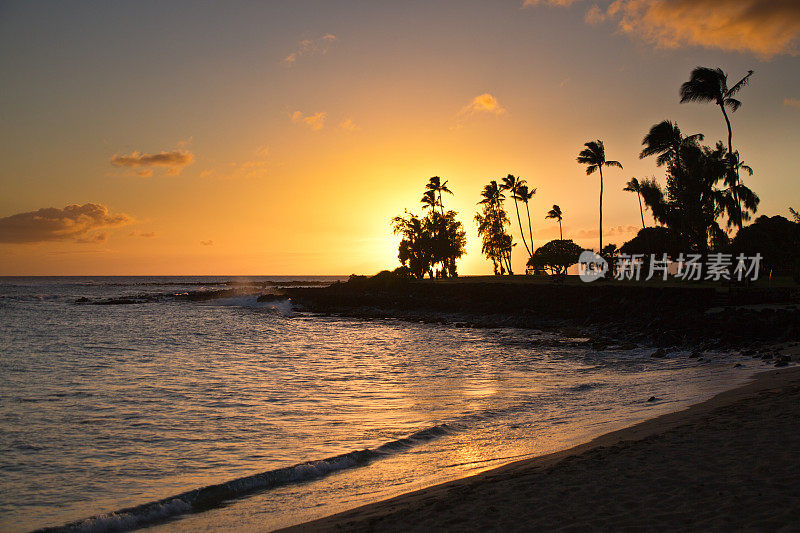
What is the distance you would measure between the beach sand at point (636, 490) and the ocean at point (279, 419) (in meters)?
0.92

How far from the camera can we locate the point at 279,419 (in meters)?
11.8

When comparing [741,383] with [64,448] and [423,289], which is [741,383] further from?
[423,289]

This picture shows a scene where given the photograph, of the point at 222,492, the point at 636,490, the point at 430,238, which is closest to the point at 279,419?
the point at 222,492

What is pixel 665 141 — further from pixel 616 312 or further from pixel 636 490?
pixel 636 490

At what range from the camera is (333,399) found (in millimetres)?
13969

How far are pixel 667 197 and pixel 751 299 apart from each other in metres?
24.7

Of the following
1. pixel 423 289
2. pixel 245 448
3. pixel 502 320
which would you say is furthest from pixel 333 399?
pixel 423 289

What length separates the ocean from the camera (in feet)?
24.1

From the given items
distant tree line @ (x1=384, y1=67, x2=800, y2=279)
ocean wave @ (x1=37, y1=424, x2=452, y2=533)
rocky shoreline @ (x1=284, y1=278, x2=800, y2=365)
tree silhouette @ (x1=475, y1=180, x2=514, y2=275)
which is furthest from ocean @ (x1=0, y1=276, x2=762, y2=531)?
tree silhouette @ (x1=475, y1=180, x2=514, y2=275)

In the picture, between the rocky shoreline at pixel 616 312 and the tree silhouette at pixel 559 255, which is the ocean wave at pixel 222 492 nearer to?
the rocky shoreline at pixel 616 312

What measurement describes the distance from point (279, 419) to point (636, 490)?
7.89 meters

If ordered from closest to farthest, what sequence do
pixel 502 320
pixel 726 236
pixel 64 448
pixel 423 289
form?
pixel 64 448 → pixel 502 320 → pixel 726 236 → pixel 423 289

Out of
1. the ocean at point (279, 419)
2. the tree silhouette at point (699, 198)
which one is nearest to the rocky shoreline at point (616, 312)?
the ocean at point (279, 419)

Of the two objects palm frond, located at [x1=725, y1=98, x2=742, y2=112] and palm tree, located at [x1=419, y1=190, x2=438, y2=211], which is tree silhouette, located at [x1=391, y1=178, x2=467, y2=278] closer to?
palm tree, located at [x1=419, y1=190, x2=438, y2=211]
